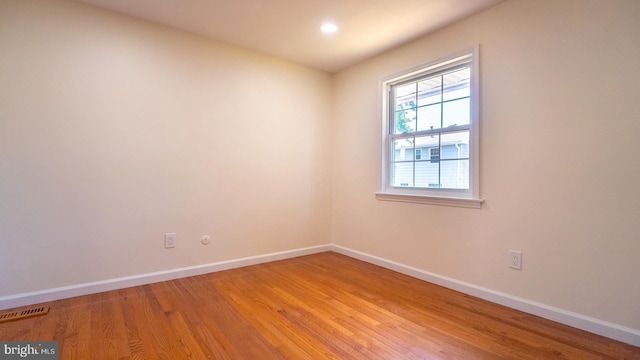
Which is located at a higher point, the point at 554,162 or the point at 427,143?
the point at 427,143

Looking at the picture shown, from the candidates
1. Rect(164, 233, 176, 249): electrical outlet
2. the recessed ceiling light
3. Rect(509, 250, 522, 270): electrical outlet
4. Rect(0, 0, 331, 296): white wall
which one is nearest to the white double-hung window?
Rect(509, 250, 522, 270): electrical outlet

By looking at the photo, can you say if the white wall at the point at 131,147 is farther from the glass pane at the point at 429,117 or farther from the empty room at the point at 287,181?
the glass pane at the point at 429,117

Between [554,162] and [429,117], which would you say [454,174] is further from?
[554,162]

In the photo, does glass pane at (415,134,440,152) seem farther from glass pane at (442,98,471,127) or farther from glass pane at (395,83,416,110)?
glass pane at (395,83,416,110)

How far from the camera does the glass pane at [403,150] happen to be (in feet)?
10.3

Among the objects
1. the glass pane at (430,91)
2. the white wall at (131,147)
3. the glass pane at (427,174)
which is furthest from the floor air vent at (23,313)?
the glass pane at (430,91)

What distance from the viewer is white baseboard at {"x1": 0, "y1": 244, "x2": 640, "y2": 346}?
1892 mm

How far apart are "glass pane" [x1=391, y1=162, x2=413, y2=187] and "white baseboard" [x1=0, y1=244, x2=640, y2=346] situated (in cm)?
84

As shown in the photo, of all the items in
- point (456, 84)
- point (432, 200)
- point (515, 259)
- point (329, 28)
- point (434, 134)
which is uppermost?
point (329, 28)

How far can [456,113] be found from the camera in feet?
8.90

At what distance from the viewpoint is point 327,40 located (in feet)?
10.00

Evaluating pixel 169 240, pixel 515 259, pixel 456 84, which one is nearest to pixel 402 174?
pixel 456 84

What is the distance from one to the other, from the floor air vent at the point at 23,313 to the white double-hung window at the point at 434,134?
299 centimetres

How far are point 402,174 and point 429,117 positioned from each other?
0.64 metres
